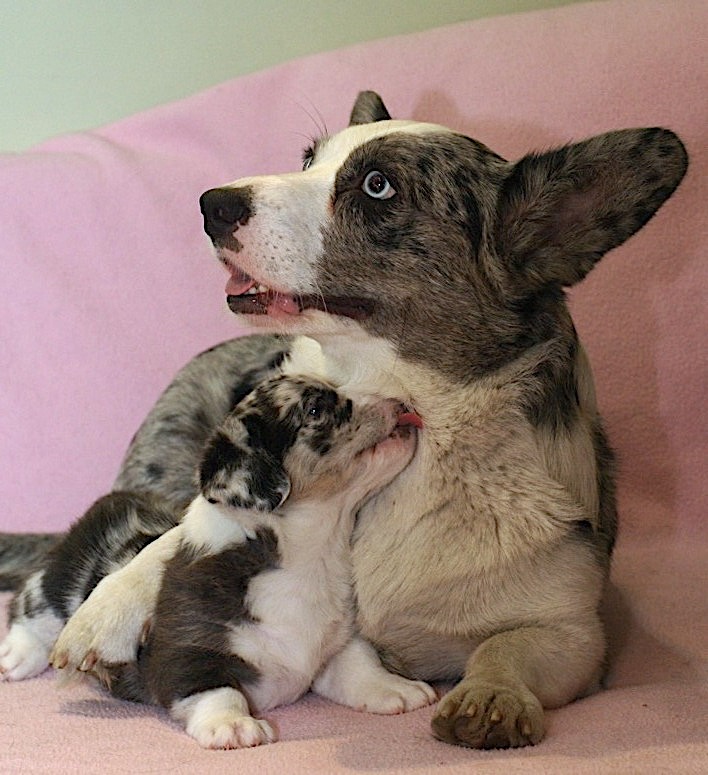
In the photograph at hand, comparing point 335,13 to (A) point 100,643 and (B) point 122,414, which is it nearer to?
(B) point 122,414

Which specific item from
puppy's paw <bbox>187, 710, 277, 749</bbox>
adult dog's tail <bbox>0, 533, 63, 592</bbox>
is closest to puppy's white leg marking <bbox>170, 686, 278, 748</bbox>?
puppy's paw <bbox>187, 710, 277, 749</bbox>

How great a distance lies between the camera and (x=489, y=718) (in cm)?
188

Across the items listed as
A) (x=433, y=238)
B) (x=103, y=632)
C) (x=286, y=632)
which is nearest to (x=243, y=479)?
(x=286, y=632)

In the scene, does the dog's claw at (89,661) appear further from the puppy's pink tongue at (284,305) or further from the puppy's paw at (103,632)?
the puppy's pink tongue at (284,305)

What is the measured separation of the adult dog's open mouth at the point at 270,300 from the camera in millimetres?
2160

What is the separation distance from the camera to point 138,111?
3.74 m

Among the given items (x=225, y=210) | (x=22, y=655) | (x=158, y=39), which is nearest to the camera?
(x=225, y=210)

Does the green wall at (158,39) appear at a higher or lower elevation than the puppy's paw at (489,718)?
higher

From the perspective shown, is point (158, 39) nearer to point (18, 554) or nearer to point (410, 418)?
point (18, 554)

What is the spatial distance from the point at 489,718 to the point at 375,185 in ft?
3.03

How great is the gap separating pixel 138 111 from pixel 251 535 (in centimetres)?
193

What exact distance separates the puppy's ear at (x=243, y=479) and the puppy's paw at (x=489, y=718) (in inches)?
17.6

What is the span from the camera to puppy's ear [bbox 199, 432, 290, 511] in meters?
2.12

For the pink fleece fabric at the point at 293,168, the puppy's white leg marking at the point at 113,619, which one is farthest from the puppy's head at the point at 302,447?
the pink fleece fabric at the point at 293,168
